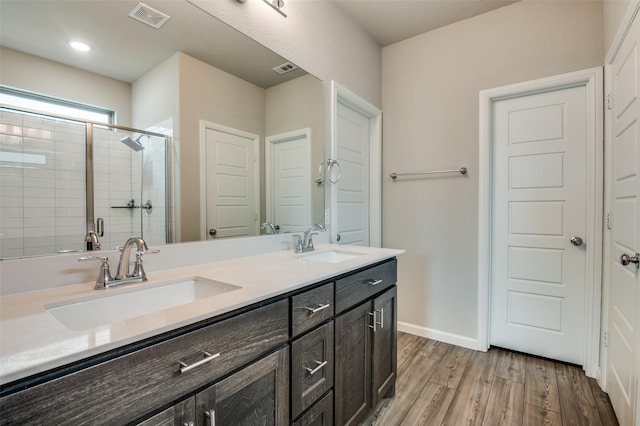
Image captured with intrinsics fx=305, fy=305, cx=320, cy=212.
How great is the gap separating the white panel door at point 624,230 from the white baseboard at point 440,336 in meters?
0.81

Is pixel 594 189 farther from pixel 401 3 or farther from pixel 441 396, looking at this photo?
pixel 401 3

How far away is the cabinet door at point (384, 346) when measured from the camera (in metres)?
1.56

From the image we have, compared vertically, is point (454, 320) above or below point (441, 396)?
above

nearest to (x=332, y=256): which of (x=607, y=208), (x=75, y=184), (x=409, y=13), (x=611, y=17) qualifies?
(x=75, y=184)

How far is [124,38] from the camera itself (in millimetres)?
1150

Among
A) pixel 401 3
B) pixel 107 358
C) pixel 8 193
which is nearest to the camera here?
pixel 107 358

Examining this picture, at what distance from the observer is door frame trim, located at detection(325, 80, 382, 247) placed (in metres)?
2.20

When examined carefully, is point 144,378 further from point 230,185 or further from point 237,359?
point 230,185

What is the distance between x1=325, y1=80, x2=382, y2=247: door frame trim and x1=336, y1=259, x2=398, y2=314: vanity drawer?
0.64m

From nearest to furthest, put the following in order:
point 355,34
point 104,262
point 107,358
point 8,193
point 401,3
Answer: point 107,358 < point 8,193 < point 104,262 < point 401,3 < point 355,34

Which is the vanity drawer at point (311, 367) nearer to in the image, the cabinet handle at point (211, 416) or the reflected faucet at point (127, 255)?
the cabinet handle at point (211, 416)

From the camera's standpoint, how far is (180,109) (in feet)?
4.40

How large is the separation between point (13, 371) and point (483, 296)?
8.61ft

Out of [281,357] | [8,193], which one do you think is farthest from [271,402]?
[8,193]
